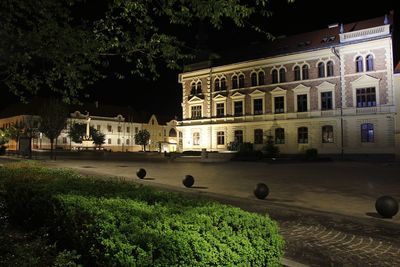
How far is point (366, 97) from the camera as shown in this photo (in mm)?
38281

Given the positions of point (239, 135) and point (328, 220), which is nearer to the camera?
point (328, 220)

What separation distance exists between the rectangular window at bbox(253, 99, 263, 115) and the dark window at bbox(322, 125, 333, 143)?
907cm

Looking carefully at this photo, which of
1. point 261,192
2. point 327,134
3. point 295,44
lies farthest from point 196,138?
point 261,192

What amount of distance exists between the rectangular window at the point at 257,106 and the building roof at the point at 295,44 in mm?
5991

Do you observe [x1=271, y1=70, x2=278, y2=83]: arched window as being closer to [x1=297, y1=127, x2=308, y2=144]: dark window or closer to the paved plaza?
[x1=297, y1=127, x2=308, y2=144]: dark window

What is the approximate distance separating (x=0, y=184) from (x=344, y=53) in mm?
38608

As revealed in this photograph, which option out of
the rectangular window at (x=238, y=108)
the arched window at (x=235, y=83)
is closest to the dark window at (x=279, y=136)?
the rectangular window at (x=238, y=108)

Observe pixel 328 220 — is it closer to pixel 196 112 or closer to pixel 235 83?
pixel 235 83

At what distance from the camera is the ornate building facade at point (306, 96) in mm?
37188

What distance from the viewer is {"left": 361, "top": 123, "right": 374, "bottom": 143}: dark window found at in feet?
123

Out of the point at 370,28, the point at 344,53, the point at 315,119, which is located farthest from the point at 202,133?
the point at 370,28

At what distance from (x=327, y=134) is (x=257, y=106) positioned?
1045 cm

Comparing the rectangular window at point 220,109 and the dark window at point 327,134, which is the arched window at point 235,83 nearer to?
the rectangular window at point 220,109

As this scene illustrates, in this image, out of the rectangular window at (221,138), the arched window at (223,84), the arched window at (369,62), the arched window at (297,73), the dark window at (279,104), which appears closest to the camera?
the arched window at (369,62)
